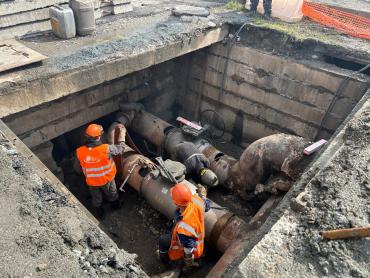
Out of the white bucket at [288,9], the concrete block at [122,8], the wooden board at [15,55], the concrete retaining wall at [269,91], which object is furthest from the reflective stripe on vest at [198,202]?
the white bucket at [288,9]

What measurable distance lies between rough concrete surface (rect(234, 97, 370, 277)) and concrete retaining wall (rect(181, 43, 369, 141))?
294cm

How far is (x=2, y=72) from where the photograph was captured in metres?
4.95

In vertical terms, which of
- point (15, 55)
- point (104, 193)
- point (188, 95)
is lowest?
point (104, 193)

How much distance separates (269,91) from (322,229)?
16.1 ft

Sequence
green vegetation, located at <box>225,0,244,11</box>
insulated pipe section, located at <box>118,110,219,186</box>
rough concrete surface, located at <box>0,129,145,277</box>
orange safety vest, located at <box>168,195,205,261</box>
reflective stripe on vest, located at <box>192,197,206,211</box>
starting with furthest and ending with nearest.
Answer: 1. green vegetation, located at <box>225,0,244,11</box>
2. insulated pipe section, located at <box>118,110,219,186</box>
3. reflective stripe on vest, located at <box>192,197,206,211</box>
4. orange safety vest, located at <box>168,195,205,261</box>
5. rough concrete surface, located at <box>0,129,145,277</box>

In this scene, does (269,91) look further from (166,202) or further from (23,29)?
(23,29)

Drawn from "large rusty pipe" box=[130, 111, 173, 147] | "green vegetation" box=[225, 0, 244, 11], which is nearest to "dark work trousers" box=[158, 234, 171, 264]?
"large rusty pipe" box=[130, 111, 173, 147]

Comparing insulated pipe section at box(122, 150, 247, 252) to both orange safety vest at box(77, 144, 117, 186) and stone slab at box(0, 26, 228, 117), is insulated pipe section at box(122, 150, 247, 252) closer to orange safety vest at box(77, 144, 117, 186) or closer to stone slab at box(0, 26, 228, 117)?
orange safety vest at box(77, 144, 117, 186)

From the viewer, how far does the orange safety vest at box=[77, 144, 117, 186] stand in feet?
16.9

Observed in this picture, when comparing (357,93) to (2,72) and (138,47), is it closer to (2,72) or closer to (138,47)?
(138,47)

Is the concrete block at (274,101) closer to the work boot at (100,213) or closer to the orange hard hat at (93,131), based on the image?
the orange hard hat at (93,131)

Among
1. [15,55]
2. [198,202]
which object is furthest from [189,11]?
[198,202]

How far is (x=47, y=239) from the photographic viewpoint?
2.79 m

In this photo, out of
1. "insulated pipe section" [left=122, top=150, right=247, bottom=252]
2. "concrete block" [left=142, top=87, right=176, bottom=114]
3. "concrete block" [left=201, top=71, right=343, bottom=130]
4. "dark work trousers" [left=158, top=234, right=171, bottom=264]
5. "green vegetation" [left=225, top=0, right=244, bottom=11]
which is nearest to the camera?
"dark work trousers" [left=158, top=234, right=171, bottom=264]
